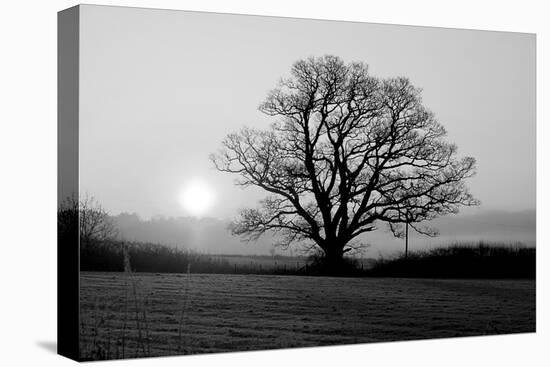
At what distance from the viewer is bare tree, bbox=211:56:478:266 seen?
12.3m

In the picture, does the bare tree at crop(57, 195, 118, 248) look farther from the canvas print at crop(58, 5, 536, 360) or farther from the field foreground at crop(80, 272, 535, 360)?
the field foreground at crop(80, 272, 535, 360)

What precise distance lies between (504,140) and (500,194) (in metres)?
0.59

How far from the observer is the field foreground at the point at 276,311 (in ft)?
37.0

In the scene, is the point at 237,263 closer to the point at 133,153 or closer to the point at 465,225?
the point at 133,153

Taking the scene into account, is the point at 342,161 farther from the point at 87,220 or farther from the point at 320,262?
the point at 87,220

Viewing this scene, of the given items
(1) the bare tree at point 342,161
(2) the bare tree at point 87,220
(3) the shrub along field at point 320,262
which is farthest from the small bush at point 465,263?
(2) the bare tree at point 87,220

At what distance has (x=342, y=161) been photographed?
12.7 meters

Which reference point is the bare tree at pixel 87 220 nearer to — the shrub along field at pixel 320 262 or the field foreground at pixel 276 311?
the shrub along field at pixel 320 262

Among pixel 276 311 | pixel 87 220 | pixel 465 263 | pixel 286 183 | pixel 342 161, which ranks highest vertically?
pixel 342 161

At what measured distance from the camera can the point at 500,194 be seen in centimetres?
1339

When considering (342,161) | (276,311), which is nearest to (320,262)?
(276,311)

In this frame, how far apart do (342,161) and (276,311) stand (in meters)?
1.74

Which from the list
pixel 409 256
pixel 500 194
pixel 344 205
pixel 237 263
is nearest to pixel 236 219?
pixel 237 263

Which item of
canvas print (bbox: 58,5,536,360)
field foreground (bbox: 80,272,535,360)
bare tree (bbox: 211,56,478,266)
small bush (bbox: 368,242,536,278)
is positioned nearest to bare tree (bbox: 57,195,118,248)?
canvas print (bbox: 58,5,536,360)
